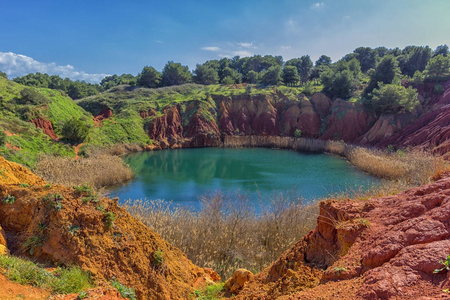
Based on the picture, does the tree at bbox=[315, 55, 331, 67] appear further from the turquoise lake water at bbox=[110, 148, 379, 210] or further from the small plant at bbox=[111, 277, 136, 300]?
the small plant at bbox=[111, 277, 136, 300]

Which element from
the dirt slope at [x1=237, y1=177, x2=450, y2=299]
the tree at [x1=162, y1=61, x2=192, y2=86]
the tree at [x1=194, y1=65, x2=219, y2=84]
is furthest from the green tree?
the dirt slope at [x1=237, y1=177, x2=450, y2=299]

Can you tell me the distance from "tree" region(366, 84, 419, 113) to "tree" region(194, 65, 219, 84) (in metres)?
39.0

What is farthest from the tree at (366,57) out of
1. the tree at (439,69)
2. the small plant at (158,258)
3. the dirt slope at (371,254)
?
the small plant at (158,258)

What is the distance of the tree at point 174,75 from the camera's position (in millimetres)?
66294

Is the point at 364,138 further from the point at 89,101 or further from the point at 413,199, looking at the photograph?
the point at 89,101

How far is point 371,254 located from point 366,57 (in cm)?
8533

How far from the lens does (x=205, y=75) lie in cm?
6875

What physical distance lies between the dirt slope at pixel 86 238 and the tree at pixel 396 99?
4017 cm

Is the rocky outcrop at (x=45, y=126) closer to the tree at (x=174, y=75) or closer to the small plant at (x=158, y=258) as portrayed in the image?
the small plant at (x=158, y=258)

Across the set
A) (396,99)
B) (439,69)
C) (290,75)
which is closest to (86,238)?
Result: (396,99)

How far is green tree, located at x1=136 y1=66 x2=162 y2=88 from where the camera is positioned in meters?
65.2

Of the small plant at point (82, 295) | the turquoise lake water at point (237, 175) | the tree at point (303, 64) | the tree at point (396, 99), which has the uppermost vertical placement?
the tree at point (303, 64)

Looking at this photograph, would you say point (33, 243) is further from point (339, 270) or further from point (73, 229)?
point (339, 270)

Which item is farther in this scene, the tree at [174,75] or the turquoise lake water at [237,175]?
the tree at [174,75]
